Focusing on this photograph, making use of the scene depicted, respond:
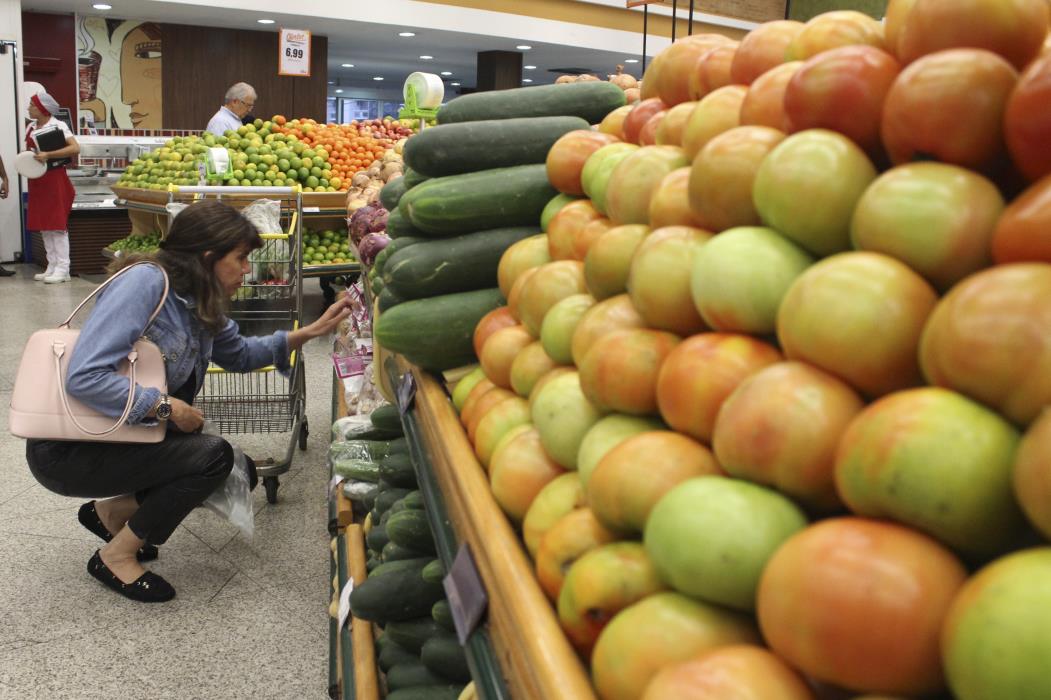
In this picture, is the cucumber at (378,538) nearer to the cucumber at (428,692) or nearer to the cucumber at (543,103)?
the cucumber at (428,692)

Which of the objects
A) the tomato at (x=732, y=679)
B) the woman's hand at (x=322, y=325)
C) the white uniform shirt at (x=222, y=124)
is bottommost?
the woman's hand at (x=322, y=325)

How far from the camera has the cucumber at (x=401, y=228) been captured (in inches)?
79.0

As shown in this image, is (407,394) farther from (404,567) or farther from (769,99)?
(769,99)

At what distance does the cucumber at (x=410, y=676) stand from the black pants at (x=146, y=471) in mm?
1362

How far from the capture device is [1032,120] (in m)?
0.65

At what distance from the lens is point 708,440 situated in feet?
2.81

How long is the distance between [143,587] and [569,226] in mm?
2111

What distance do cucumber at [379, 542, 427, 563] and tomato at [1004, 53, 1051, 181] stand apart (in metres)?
1.52

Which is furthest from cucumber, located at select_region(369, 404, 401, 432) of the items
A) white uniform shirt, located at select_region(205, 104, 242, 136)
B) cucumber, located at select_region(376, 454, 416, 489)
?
white uniform shirt, located at select_region(205, 104, 242, 136)

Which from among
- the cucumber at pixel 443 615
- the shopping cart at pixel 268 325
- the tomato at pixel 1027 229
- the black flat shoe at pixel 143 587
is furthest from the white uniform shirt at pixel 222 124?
the tomato at pixel 1027 229

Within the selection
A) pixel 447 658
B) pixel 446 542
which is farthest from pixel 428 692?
pixel 446 542

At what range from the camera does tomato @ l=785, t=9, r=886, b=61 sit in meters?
1.00

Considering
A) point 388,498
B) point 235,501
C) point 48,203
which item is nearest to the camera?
point 388,498

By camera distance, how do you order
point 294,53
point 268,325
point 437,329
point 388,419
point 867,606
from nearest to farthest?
point 867,606
point 437,329
point 388,419
point 268,325
point 294,53
